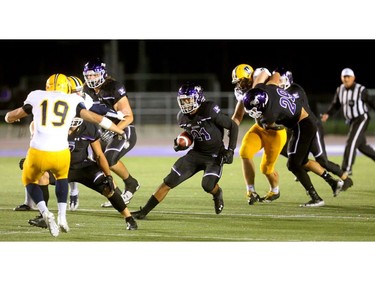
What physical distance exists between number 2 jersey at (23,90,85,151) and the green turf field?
84 centimetres

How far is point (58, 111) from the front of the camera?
7602 millimetres

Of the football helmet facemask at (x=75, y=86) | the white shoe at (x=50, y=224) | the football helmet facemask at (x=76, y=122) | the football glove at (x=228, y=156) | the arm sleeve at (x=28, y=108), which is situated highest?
the football helmet facemask at (x=75, y=86)

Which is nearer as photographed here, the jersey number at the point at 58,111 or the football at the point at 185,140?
the jersey number at the point at 58,111

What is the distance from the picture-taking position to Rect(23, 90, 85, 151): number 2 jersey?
7.59 m

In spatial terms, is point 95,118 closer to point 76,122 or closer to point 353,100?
point 76,122

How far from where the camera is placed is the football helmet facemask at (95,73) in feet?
30.5

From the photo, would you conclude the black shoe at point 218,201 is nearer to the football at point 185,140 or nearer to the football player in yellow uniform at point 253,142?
the football at point 185,140

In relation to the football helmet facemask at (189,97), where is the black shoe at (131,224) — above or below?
below

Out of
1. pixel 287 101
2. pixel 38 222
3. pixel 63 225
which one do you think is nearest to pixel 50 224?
pixel 63 225

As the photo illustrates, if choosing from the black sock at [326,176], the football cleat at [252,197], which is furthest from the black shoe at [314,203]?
the football cleat at [252,197]

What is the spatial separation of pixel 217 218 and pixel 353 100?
4402mm

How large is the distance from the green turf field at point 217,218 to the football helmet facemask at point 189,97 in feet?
3.67

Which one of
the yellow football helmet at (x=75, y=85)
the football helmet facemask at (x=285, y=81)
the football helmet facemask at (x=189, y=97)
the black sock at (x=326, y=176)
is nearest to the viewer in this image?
the yellow football helmet at (x=75, y=85)

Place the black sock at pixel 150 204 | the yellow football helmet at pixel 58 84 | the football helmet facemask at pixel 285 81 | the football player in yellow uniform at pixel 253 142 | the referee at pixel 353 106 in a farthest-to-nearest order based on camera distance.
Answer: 1. the referee at pixel 353 106
2. the football helmet facemask at pixel 285 81
3. the football player in yellow uniform at pixel 253 142
4. the black sock at pixel 150 204
5. the yellow football helmet at pixel 58 84
